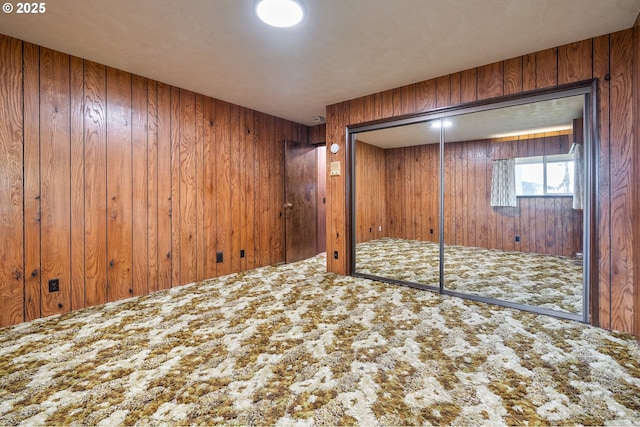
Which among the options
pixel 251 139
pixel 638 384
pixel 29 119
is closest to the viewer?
pixel 638 384

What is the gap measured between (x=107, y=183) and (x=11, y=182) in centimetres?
67

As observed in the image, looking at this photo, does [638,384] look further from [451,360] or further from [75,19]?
[75,19]

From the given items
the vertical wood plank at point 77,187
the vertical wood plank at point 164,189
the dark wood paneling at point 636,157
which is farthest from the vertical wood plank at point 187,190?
Answer: the dark wood paneling at point 636,157

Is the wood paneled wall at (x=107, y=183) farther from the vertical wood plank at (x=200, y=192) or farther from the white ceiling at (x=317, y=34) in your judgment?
the white ceiling at (x=317, y=34)

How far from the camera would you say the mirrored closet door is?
327cm

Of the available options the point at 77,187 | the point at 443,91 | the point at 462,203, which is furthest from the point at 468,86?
the point at 77,187

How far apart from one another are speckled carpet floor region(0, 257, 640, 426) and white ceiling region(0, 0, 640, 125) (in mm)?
2407

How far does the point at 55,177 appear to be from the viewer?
102 inches

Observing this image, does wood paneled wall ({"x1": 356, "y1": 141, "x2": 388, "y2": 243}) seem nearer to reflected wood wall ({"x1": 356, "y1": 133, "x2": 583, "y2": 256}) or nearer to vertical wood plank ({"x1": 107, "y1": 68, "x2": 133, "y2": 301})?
reflected wood wall ({"x1": 356, "y1": 133, "x2": 583, "y2": 256})

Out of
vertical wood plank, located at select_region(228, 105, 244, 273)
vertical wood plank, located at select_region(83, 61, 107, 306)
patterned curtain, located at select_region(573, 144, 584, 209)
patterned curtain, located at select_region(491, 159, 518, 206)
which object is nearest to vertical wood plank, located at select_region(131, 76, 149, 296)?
vertical wood plank, located at select_region(83, 61, 107, 306)

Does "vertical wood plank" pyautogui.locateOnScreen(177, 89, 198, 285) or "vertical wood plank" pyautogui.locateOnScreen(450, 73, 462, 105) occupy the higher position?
"vertical wood plank" pyautogui.locateOnScreen(450, 73, 462, 105)

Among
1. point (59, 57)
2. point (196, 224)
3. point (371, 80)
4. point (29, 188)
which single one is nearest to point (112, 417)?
point (29, 188)

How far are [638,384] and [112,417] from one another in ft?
9.22

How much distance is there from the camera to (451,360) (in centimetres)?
183
